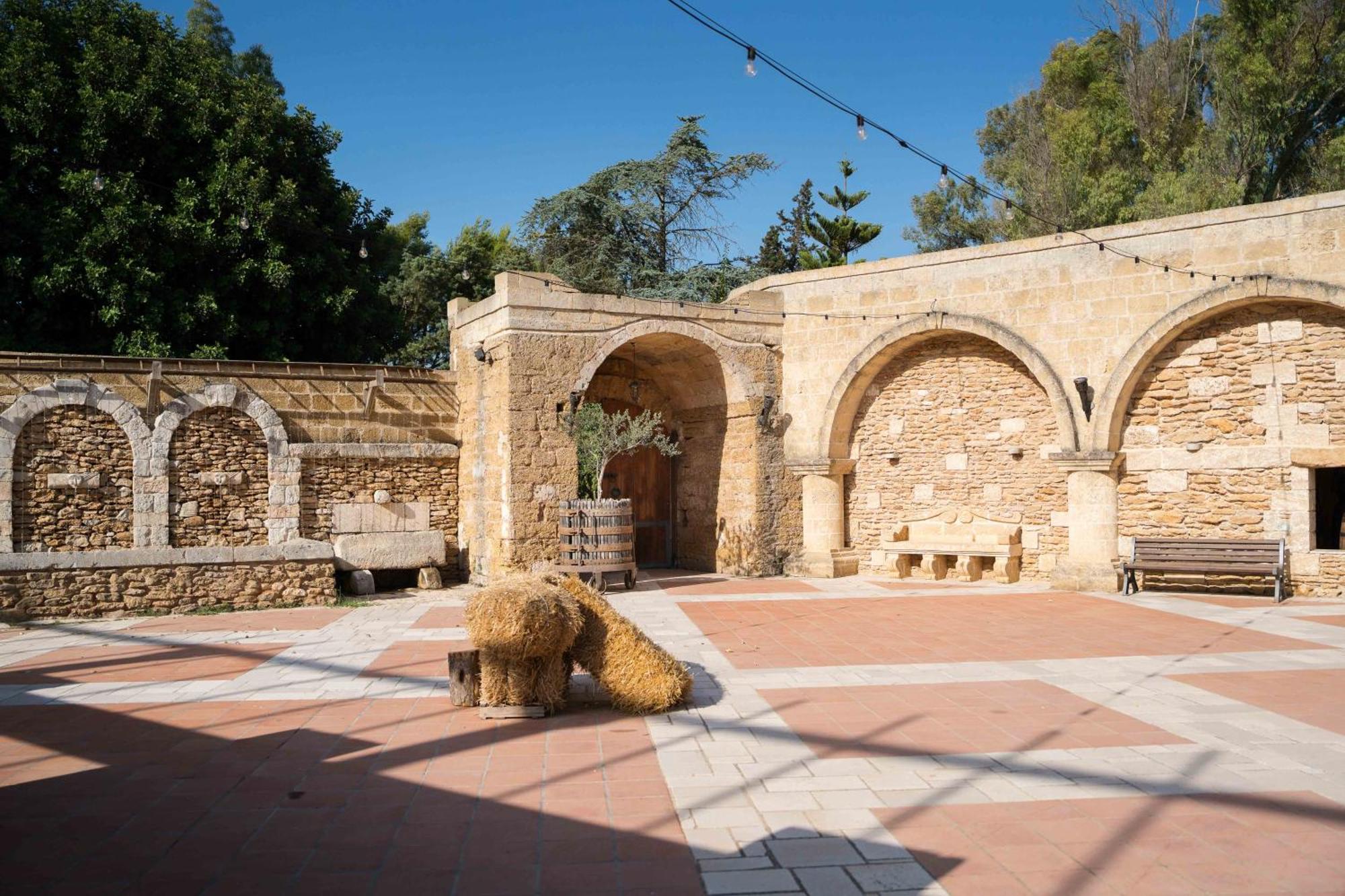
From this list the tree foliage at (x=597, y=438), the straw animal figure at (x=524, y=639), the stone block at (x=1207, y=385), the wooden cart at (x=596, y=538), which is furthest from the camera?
the tree foliage at (x=597, y=438)

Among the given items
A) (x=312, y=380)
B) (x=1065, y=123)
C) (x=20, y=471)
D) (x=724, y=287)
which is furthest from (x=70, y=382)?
(x=1065, y=123)

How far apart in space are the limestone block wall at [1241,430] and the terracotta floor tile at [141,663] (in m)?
9.97

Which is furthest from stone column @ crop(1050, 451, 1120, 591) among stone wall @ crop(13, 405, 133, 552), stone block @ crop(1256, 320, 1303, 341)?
stone wall @ crop(13, 405, 133, 552)

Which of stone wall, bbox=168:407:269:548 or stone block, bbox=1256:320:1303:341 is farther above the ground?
stone block, bbox=1256:320:1303:341

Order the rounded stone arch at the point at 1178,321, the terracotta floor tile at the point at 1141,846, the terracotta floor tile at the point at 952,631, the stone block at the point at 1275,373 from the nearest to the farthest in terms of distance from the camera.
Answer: the terracotta floor tile at the point at 1141,846 → the terracotta floor tile at the point at 952,631 → the rounded stone arch at the point at 1178,321 → the stone block at the point at 1275,373

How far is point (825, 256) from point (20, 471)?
23059 millimetres

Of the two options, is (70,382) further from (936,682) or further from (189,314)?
(936,682)

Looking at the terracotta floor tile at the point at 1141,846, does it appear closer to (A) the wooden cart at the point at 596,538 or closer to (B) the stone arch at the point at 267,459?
(A) the wooden cart at the point at 596,538

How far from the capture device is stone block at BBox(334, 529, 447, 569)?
38.4 ft

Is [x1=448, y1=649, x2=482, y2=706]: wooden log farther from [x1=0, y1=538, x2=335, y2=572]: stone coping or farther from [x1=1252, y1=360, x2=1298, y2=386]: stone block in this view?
[x1=1252, y1=360, x2=1298, y2=386]: stone block

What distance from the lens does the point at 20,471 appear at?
1067 cm

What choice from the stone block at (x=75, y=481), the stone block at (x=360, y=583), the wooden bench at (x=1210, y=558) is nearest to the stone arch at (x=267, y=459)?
the stone block at (x=75, y=481)

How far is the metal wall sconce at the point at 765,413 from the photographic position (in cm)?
1295

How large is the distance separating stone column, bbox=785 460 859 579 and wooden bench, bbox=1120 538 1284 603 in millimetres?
3718
